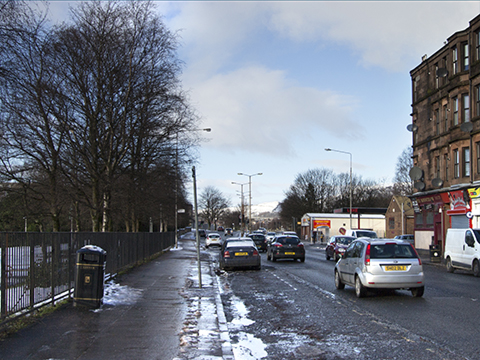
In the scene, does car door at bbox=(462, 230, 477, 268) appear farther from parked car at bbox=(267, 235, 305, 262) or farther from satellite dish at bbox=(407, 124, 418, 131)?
satellite dish at bbox=(407, 124, 418, 131)

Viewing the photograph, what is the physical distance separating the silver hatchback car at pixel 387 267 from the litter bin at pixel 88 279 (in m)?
6.53

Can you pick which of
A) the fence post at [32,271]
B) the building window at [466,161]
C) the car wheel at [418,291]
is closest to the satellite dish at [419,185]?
the building window at [466,161]

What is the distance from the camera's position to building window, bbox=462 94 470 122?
33750 mm

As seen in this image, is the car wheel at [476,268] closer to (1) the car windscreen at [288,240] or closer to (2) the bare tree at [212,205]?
(1) the car windscreen at [288,240]

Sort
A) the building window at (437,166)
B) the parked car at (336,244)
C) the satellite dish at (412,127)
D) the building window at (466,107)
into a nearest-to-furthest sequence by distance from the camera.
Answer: the parked car at (336,244) < the building window at (466,107) < the building window at (437,166) < the satellite dish at (412,127)

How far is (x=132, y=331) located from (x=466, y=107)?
31236 mm

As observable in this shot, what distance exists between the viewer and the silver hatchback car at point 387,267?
42.5 feet

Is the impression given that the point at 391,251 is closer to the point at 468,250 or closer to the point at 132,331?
the point at 132,331

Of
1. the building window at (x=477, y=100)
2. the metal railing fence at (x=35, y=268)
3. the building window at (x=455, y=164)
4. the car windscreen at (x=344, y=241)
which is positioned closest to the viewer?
the metal railing fence at (x=35, y=268)

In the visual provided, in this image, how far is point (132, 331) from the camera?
342 inches

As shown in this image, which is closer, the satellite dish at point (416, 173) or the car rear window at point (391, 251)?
the car rear window at point (391, 251)

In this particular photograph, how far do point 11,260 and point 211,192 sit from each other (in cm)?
14348

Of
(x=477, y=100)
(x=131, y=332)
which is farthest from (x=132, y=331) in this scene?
(x=477, y=100)

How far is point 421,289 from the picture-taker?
1330cm
